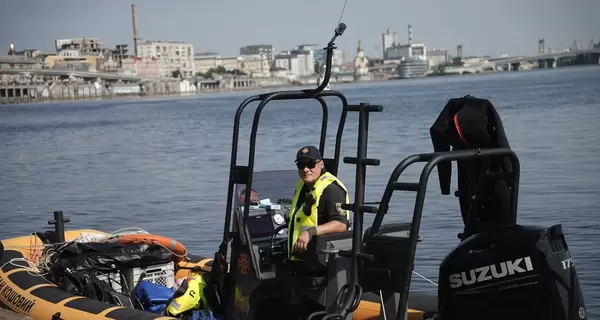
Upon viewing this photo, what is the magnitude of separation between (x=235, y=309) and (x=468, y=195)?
2058 millimetres

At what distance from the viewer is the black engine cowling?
4.99 meters

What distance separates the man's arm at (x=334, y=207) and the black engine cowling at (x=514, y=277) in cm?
101

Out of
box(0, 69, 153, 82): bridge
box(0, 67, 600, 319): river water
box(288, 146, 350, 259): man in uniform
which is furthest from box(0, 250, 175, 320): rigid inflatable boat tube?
box(0, 69, 153, 82): bridge

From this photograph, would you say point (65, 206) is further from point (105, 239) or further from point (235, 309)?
point (235, 309)

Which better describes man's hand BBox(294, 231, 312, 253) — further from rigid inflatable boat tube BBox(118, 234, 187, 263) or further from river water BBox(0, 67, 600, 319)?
river water BBox(0, 67, 600, 319)

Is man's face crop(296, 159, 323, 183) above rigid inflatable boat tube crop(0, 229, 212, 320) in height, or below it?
above

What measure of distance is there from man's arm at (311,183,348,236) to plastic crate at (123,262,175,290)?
9.05ft

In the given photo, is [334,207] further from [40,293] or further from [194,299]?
[40,293]

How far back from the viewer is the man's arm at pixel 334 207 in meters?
6.12

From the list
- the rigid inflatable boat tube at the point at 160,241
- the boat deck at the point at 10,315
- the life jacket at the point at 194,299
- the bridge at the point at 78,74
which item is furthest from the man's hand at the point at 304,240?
the bridge at the point at 78,74

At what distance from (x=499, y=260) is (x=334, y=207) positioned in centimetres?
138

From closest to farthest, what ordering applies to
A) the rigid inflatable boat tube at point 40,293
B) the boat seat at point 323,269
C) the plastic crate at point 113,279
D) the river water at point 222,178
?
the boat seat at point 323,269, the rigid inflatable boat tube at point 40,293, the plastic crate at point 113,279, the river water at point 222,178

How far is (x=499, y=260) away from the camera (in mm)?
5070

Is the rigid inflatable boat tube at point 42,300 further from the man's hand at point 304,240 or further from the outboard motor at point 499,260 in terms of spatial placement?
the outboard motor at point 499,260
